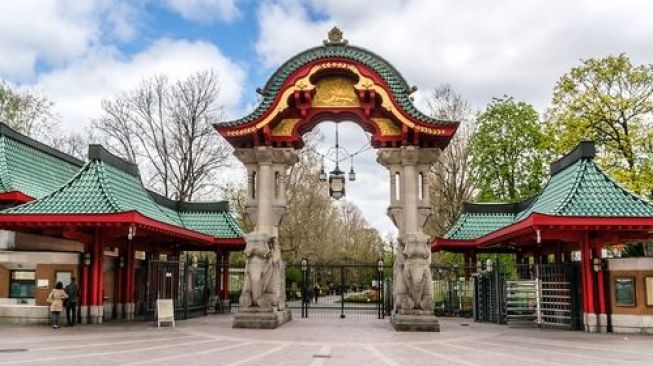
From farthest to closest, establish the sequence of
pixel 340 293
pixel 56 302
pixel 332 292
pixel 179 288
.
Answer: pixel 340 293, pixel 332 292, pixel 179 288, pixel 56 302

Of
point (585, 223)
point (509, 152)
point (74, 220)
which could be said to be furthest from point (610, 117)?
point (74, 220)

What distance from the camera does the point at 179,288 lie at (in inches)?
906

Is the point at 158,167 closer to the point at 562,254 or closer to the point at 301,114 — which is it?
the point at 301,114

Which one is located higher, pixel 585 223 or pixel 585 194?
pixel 585 194

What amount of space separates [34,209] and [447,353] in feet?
43.7

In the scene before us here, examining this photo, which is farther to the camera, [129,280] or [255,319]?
[129,280]

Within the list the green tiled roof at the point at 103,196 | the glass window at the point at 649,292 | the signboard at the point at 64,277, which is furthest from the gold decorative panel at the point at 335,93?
the glass window at the point at 649,292

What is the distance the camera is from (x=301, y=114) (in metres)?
19.9

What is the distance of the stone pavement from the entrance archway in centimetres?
129

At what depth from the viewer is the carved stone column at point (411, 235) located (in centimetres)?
1820

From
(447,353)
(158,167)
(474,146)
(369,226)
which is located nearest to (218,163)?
(158,167)

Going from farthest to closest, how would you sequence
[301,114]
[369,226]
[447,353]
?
1. [369,226]
2. [301,114]
3. [447,353]

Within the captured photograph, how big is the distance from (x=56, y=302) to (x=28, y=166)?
6.73 m

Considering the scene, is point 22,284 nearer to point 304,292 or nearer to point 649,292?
point 304,292
